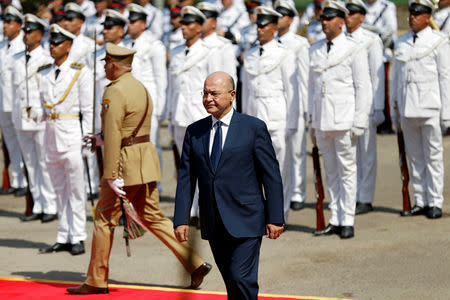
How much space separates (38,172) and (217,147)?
551 cm

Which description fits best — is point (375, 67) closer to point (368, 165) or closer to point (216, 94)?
point (368, 165)

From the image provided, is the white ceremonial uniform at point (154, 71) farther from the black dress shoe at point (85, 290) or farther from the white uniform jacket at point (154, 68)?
the black dress shoe at point (85, 290)

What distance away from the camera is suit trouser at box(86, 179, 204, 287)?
24.8 feet

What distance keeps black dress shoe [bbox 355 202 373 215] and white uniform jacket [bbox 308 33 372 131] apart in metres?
1.49

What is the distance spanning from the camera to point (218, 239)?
599cm

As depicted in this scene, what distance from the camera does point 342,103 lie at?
30.3ft

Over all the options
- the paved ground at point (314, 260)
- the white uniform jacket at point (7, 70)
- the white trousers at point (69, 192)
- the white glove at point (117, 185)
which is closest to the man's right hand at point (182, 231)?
the white glove at point (117, 185)

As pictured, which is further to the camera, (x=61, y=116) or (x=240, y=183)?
(x=61, y=116)

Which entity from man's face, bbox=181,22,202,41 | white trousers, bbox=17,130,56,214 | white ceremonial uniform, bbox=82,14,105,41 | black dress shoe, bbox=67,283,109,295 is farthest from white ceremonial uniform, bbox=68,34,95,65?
black dress shoe, bbox=67,283,109,295

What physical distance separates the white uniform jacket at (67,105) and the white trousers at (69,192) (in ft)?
0.34

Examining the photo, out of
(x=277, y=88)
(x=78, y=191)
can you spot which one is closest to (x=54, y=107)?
(x=78, y=191)

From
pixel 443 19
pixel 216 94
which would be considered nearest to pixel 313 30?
pixel 443 19

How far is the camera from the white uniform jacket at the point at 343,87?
9.24 metres

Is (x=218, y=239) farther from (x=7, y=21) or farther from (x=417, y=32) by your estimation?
(x=7, y=21)
